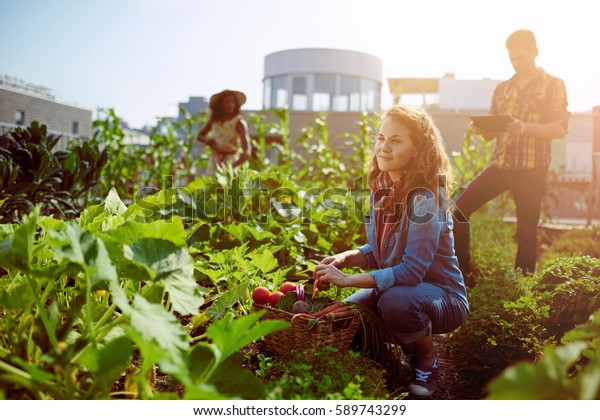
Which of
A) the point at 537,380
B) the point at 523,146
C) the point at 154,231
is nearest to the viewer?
the point at 537,380

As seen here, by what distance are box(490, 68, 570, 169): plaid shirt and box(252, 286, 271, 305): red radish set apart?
185cm

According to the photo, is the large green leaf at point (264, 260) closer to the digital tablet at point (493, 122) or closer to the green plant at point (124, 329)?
the green plant at point (124, 329)

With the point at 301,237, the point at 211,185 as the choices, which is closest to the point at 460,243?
the point at 301,237

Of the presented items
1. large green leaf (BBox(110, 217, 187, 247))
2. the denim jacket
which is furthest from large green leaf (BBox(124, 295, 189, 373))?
the denim jacket

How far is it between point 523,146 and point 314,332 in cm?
202

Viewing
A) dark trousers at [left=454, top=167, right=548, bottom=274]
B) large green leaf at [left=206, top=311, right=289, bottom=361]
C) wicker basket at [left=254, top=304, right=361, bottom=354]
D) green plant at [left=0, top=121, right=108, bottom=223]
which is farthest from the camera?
dark trousers at [left=454, top=167, right=548, bottom=274]

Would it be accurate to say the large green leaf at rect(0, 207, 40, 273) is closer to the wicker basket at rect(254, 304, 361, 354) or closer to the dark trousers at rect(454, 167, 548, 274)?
the wicker basket at rect(254, 304, 361, 354)

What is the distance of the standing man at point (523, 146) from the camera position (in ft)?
9.94

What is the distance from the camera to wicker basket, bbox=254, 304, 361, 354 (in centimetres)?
169

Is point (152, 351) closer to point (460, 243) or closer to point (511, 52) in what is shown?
point (460, 243)

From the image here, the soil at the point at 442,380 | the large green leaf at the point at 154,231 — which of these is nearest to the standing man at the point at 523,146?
the soil at the point at 442,380

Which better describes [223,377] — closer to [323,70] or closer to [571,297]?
[571,297]

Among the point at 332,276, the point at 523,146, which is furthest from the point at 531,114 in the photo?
the point at 332,276

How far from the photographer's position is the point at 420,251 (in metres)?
1.80
